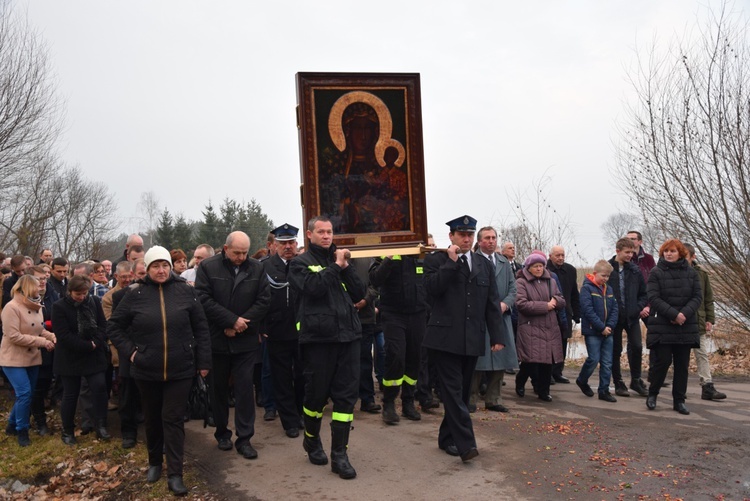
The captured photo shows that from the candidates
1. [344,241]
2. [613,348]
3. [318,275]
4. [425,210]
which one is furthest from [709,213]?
[318,275]

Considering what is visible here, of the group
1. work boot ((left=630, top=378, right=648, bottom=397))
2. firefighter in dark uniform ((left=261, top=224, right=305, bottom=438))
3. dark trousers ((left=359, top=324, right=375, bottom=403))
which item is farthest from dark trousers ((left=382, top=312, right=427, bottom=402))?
work boot ((left=630, top=378, right=648, bottom=397))

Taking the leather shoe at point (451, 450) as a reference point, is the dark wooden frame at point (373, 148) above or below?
above

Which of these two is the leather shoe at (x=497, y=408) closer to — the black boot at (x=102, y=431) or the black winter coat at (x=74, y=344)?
the black boot at (x=102, y=431)

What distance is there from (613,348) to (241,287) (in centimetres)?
578

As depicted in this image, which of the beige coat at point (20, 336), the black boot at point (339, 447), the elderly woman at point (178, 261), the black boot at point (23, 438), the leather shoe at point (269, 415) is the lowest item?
the black boot at point (23, 438)

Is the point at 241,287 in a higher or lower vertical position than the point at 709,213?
lower

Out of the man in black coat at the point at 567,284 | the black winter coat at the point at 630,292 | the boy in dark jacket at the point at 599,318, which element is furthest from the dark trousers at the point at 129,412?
the black winter coat at the point at 630,292

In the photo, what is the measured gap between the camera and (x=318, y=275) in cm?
598

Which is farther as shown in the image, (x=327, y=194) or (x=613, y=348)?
(x=613, y=348)

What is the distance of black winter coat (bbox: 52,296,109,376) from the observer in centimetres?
750

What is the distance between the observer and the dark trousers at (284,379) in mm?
→ 7336

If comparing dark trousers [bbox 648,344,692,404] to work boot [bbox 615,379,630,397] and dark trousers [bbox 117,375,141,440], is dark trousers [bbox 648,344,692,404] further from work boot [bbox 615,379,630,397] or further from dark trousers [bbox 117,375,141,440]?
dark trousers [bbox 117,375,141,440]

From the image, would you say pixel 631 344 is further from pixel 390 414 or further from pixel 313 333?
pixel 313 333

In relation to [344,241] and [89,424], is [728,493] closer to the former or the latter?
[344,241]
